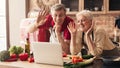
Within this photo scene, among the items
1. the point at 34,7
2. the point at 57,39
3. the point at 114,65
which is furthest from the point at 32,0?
the point at 114,65

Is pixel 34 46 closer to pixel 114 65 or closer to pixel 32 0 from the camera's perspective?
pixel 114 65

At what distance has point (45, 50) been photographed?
1.70 meters

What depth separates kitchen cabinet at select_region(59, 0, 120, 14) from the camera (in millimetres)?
3561

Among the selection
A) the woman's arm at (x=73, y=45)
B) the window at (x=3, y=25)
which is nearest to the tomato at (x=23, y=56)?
the woman's arm at (x=73, y=45)

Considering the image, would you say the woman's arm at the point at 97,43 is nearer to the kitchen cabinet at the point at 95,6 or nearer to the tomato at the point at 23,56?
the tomato at the point at 23,56

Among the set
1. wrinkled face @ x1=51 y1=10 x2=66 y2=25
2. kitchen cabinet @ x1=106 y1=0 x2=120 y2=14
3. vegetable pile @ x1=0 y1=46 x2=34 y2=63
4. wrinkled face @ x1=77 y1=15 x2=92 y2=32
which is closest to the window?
kitchen cabinet @ x1=106 y1=0 x2=120 y2=14

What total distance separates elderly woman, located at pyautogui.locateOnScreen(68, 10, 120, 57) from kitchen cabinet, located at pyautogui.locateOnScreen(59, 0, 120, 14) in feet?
5.12

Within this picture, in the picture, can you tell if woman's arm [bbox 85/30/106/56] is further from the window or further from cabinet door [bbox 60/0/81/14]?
the window

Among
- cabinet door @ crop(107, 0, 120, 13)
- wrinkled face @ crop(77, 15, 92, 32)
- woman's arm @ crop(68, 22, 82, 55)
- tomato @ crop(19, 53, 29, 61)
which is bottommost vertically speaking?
tomato @ crop(19, 53, 29, 61)

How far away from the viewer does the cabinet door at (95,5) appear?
3620 millimetres

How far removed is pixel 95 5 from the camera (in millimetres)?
3746

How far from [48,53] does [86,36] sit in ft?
1.60

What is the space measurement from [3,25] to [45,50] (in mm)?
2969

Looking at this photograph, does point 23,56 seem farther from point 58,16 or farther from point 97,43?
point 97,43
